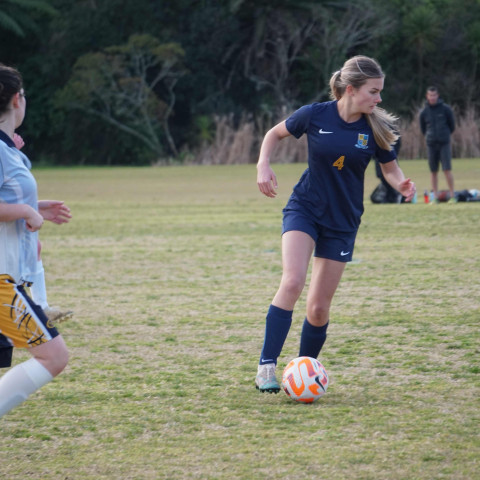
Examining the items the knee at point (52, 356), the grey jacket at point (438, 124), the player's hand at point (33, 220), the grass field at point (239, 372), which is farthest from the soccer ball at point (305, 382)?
the grey jacket at point (438, 124)

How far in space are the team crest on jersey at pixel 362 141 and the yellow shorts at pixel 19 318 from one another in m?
2.06

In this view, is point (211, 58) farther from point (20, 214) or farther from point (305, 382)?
point (20, 214)

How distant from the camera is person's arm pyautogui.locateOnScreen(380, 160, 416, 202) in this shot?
512 cm

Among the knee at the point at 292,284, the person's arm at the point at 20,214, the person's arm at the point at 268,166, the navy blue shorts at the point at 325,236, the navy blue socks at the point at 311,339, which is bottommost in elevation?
the navy blue socks at the point at 311,339

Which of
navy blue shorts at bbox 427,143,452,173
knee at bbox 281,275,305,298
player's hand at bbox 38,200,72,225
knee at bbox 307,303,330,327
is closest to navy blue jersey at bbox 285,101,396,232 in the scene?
knee at bbox 281,275,305,298

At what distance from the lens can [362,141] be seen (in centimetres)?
497

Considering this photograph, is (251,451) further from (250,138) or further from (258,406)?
(250,138)

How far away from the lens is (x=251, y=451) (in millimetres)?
3877

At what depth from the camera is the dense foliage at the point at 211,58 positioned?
4456 centimetres

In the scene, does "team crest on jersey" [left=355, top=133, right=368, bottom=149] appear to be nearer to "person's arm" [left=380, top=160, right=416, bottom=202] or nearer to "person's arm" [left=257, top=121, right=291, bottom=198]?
"person's arm" [left=380, top=160, right=416, bottom=202]

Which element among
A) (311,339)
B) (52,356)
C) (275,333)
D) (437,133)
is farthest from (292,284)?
(437,133)

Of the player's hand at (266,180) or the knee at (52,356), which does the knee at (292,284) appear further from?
the knee at (52,356)

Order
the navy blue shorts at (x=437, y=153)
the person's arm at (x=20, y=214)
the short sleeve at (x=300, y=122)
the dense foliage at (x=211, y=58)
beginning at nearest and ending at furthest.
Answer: the person's arm at (x=20, y=214) → the short sleeve at (x=300, y=122) → the navy blue shorts at (x=437, y=153) → the dense foliage at (x=211, y=58)

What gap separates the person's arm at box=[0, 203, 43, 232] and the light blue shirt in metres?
0.08
